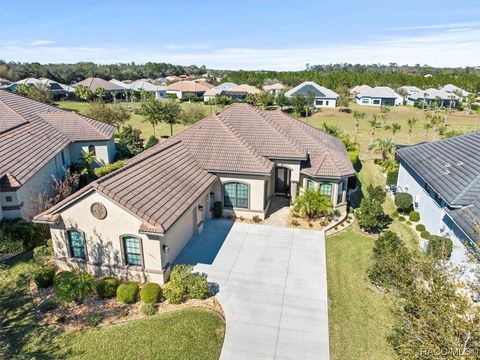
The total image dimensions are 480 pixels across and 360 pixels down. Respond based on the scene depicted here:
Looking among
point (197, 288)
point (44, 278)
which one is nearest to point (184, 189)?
point (197, 288)

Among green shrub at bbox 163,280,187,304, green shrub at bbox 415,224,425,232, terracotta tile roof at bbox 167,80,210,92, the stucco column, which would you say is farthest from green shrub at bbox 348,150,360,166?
terracotta tile roof at bbox 167,80,210,92

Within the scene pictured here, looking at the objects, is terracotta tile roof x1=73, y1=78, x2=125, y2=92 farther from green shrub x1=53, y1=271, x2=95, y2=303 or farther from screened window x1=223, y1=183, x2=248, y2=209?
green shrub x1=53, y1=271, x2=95, y2=303

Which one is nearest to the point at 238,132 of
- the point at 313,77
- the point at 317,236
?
the point at 317,236

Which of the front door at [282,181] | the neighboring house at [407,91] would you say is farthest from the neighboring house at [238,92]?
the front door at [282,181]

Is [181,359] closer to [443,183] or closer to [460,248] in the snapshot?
[460,248]

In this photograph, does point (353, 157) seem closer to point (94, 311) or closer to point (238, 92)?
point (94, 311)

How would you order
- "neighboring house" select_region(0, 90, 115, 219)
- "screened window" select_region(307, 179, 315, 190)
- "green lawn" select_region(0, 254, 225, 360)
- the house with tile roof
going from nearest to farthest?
"green lawn" select_region(0, 254, 225, 360), the house with tile roof, "neighboring house" select_region(0, 90, 115, 219), "screened window" select_region(307, 179, 315, 190)
